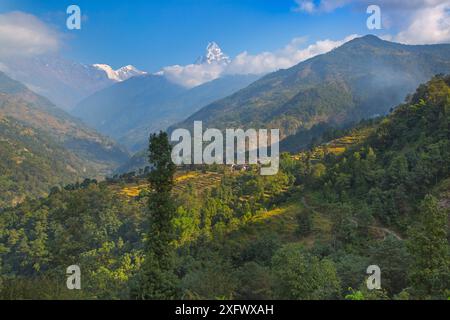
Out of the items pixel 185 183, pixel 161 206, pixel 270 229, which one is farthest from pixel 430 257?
pixel 185 183

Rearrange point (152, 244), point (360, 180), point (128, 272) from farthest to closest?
point (128, 272), point (360, 180), point (152, 244)

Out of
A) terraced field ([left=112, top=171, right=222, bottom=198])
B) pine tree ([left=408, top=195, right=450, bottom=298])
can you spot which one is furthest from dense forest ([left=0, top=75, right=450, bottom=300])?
terraced field ([left=112, top=171, right=222, bottom=198])

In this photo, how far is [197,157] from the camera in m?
179

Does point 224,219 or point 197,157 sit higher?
point 197,157

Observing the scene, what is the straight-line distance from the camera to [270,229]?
2589 inches

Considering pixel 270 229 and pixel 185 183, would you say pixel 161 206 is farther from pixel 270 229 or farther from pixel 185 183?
pixel 185 183

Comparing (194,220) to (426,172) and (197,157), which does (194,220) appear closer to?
(426,172)

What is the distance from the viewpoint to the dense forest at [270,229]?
1040 inches

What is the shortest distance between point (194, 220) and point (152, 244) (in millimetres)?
45473

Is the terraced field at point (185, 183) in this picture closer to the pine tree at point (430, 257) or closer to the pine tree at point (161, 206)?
the pine tree at point (161, 206)

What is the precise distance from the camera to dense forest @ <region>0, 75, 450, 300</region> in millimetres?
26406

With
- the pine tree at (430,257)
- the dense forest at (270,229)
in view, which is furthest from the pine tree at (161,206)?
the pine tree at (430,257)

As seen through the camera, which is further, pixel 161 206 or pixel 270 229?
pixel 270 229
